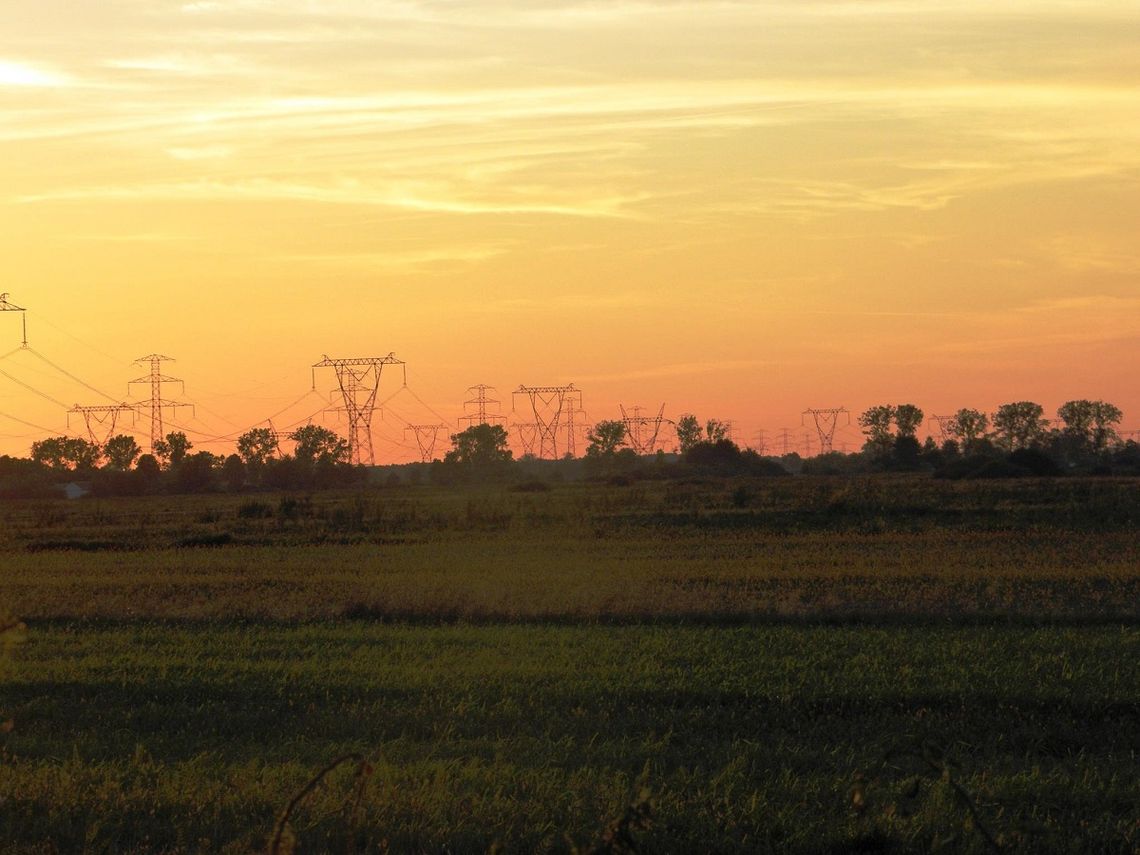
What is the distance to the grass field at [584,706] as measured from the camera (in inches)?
391

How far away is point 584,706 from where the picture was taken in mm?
15102

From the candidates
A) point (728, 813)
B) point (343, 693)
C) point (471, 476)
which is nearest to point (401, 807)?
point (728, 813)

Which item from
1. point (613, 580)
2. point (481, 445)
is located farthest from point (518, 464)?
point (613, 580)

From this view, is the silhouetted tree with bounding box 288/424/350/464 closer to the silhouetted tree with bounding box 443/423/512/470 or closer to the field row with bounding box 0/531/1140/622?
the silhouetted tree with bounding box 443/423/512/470

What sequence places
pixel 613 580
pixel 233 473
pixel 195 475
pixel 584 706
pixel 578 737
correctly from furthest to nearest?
pixel 233 473 → pixel 195 475 → pixel 613 580 → pixel 584 706 → pixel 578 737

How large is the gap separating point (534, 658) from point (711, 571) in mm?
16695

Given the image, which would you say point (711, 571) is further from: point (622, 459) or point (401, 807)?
point (622, 459)

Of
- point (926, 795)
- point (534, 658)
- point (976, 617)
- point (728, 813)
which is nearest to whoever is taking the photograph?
point (728, 813)

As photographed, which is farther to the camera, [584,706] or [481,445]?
[481,445]

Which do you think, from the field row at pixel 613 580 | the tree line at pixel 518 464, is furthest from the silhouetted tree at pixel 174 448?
the field row at pixel 613 580

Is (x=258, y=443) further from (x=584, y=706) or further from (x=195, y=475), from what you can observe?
(x=584, y=706)

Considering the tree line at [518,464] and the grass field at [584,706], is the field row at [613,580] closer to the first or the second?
the grass field at [584,706]

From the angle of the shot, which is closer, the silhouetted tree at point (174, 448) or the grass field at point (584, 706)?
the grass field at point (584, 706)

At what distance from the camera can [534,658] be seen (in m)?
18.7
